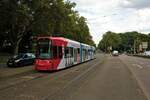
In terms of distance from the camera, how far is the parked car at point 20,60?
3534 centimetres

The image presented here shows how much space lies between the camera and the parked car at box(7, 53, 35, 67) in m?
35.3

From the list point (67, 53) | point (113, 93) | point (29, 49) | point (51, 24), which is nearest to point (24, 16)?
point (51, 24)

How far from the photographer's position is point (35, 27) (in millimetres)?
50812

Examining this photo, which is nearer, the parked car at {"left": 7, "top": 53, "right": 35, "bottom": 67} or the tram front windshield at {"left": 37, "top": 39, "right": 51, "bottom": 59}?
the tram front windshield at {"left": 37, "top": 39, "right": 51, "bottom": 59}

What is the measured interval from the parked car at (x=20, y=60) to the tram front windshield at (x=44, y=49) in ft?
24.2

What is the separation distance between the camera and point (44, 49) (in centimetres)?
2855

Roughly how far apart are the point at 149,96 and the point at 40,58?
16641 mm

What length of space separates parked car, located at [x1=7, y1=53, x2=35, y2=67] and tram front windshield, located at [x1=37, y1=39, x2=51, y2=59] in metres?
7.36

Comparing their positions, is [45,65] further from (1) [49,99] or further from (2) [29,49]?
(2) [29,49]

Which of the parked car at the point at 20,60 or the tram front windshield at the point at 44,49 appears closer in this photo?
the tram front windshield at the point at 44,49

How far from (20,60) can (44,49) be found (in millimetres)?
8147

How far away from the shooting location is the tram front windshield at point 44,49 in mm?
28375

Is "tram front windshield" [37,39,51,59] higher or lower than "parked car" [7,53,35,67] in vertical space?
higher

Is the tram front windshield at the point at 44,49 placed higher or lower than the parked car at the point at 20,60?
higher
